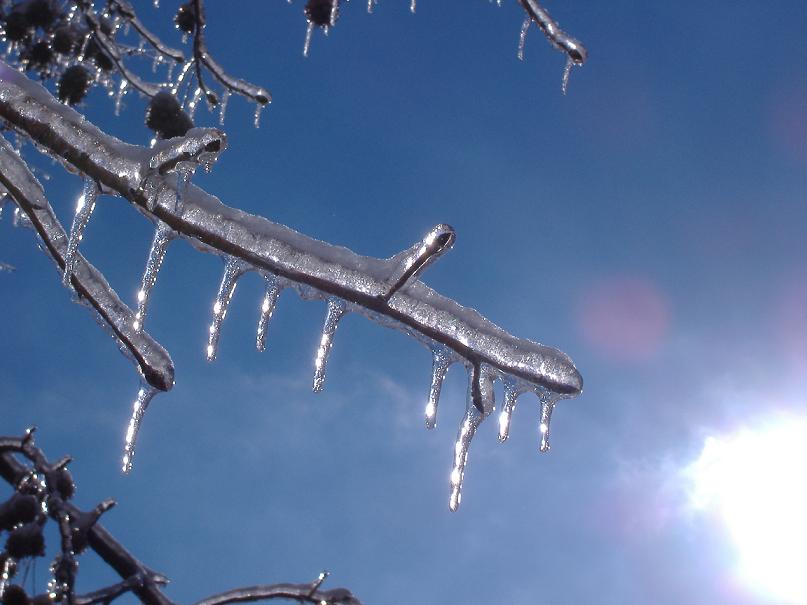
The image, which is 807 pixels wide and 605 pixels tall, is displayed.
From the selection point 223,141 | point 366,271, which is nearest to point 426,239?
point 366,271

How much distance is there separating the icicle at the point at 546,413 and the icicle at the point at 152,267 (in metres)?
0.87

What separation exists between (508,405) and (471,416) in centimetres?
12

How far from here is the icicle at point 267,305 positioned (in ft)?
5.02

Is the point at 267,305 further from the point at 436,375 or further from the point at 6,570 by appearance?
the point at 6,570

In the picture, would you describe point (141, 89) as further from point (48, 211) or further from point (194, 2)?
point (48, 211)

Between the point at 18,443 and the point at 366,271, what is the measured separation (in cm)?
Answer: 158

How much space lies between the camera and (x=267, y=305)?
1.67 m

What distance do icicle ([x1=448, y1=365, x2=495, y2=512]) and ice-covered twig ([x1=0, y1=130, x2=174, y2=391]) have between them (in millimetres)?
692

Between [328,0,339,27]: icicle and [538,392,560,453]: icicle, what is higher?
[328,0,339,27]: icicle

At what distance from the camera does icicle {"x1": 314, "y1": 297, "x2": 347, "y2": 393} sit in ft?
5.05

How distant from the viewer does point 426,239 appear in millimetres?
1299

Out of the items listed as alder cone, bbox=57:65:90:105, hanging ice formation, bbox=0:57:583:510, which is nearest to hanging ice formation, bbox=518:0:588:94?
hanging ice formation, bbox=0:57:583:510

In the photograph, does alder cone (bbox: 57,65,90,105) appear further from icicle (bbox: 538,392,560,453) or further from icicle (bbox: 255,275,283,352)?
icicle (bbox: 538,392,560,453)

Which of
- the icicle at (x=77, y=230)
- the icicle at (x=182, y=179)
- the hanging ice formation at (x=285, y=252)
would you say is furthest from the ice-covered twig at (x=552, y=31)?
the icicle at (x=77, y=230)
